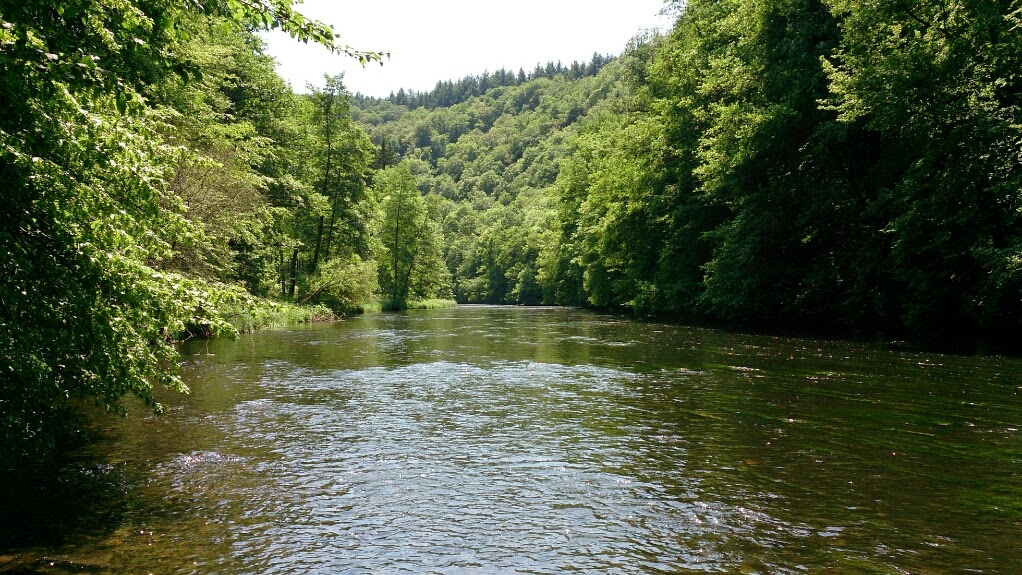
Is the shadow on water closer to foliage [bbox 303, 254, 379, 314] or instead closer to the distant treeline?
the distant treeline

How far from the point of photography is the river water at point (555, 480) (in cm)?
624

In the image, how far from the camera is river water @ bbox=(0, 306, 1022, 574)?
6238 millimetres

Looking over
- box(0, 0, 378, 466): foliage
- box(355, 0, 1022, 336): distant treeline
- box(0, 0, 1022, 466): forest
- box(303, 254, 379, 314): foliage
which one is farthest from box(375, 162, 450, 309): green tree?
box(0, 0, 378, 466): foliage

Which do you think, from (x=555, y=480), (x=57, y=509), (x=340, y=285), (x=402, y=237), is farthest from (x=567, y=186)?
(x=57, y=509)

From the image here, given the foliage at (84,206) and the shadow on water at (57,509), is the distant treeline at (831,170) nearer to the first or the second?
the foliage at (84,206)

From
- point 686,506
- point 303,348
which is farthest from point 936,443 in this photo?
point 303,348

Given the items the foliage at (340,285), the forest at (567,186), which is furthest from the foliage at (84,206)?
the foliage at (340,285)

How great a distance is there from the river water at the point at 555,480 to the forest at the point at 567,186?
1.63 meters

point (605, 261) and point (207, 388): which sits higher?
point (605, 261)

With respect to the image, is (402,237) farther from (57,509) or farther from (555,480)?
(57,509)

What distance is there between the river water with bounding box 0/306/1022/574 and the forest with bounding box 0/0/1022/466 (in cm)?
163

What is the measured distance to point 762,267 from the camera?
106 ft

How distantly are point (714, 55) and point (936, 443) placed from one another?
3620cm

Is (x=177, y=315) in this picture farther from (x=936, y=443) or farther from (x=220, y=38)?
(x=220, y=38)
